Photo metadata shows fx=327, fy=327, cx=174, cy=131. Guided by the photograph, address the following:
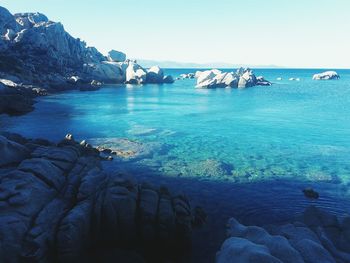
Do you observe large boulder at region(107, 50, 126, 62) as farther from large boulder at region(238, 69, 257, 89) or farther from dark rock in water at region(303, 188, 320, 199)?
dark rock in water at region(303, 188, 320, 199)

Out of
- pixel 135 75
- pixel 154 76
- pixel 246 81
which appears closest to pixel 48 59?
pixel 135 75

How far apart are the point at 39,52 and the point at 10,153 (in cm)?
12611

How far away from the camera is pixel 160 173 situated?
30.9 m

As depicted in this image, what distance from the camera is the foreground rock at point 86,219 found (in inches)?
659

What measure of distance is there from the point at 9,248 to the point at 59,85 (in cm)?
10331

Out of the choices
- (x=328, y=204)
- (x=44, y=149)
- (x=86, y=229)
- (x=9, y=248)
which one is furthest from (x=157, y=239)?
(x=328, y=204)

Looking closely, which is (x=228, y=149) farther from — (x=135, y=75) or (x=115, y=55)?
(x=115, y=55)

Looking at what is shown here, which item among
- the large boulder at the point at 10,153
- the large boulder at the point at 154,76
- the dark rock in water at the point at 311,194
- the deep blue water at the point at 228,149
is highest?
the large boulder at the point at 10,153

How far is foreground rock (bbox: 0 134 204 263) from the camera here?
16734mm

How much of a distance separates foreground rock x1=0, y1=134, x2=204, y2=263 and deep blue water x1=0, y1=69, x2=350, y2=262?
3.10 metres

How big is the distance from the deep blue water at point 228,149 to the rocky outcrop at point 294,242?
2.76 meters

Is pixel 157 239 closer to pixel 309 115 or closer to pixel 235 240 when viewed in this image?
pixel 235 240

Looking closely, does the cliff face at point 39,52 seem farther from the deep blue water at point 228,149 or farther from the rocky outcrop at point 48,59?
the deep blue water at point 228,149

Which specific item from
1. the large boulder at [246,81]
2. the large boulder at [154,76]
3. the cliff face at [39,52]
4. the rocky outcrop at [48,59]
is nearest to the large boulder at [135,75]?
the rocky outcrop at [48,59]
